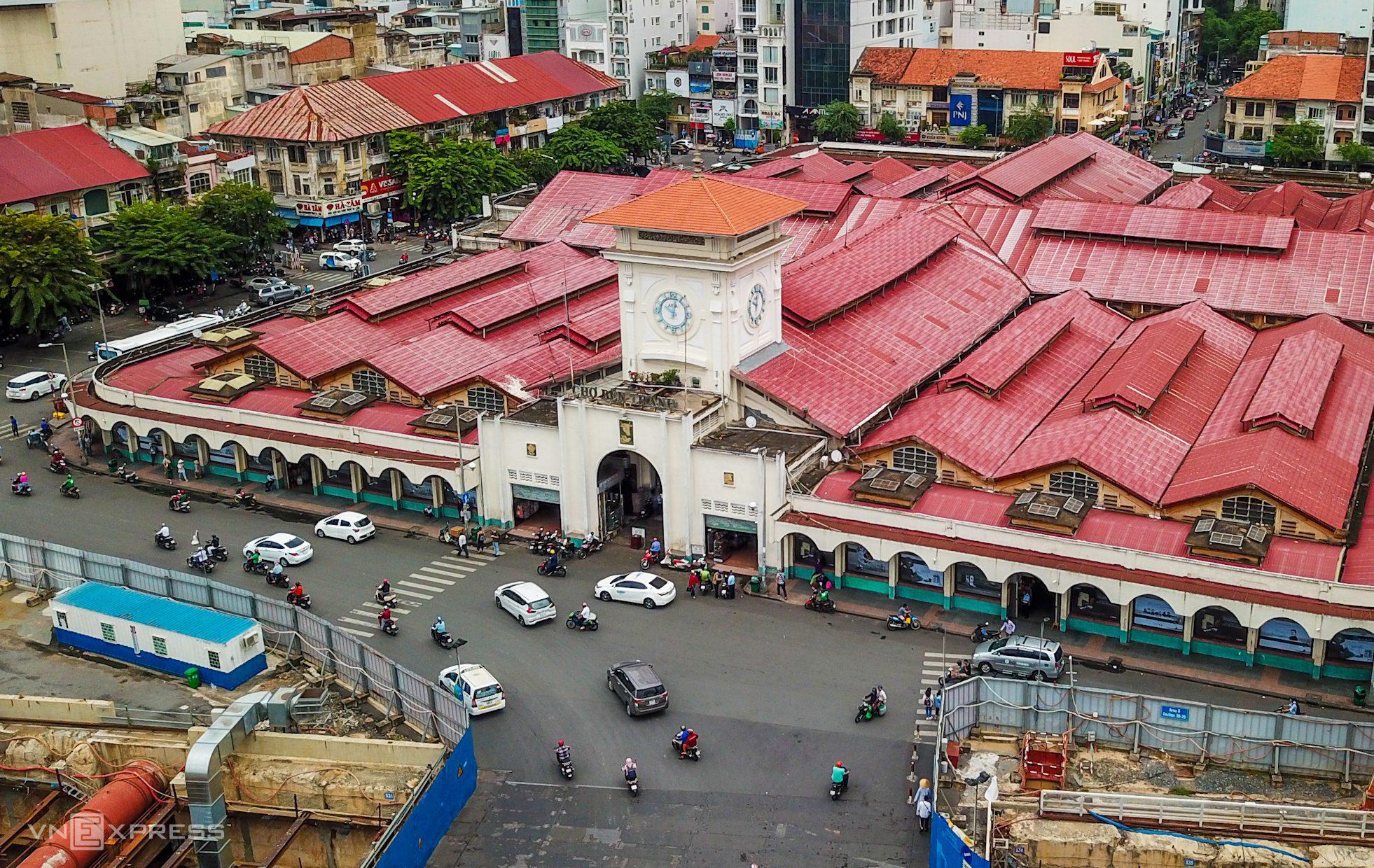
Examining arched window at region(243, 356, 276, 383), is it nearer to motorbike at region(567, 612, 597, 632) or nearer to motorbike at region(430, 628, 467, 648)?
motorbike at region(430, 628, 467, 648)

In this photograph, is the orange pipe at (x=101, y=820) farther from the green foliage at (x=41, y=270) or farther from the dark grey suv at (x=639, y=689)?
the green foliage at (x=41, y=270)

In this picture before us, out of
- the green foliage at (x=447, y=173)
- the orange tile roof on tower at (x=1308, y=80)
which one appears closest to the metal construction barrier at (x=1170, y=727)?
the green foliage at (x=447, y=173)

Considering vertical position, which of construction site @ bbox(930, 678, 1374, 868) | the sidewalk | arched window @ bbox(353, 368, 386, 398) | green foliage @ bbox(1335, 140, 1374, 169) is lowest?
the sidewalk

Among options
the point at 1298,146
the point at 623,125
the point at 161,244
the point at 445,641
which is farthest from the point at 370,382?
the point at 1298,146

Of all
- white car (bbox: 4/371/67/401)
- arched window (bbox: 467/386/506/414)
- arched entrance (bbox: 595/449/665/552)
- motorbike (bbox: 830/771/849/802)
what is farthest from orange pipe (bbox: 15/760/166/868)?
white car (bbox: 4/371/67/401)

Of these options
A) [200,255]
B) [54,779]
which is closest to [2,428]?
[200,255]

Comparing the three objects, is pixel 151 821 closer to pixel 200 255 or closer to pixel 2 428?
pixel 2 428
